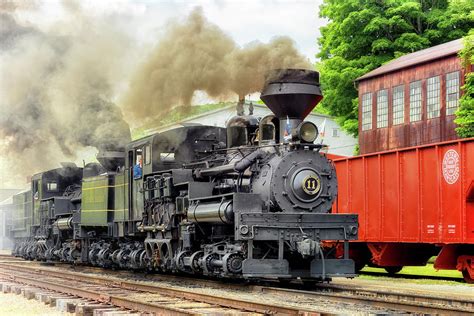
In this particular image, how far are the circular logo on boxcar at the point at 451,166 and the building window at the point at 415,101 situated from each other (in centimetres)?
1196

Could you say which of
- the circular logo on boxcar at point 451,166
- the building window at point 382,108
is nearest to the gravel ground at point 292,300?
the circular logo on boxcar at point 451,166

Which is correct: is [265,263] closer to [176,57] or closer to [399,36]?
[176,57]

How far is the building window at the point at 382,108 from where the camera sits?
31.6 m

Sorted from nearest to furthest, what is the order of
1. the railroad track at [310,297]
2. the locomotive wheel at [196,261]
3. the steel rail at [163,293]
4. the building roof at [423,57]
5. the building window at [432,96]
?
the steel rail at [163,293] < the railroad track at [310,297] < the locomotive wheel at [196,261] < the building roof at [423,57] < the building window at [432,96]

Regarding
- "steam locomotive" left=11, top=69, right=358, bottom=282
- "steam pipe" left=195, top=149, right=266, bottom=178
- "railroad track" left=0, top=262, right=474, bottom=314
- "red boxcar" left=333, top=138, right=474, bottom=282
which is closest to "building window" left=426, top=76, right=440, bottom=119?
"red boxcar" left=333, top=138, right=474, bottom=282

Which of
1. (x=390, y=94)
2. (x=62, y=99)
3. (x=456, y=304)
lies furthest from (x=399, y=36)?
(x=456, y=304)

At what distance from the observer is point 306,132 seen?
15305 mm

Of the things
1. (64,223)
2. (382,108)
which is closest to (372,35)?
(382,108)

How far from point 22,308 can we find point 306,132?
6391 millimetres

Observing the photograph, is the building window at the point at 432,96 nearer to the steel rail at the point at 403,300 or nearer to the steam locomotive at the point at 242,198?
the steam locomotive at the point at 242,198

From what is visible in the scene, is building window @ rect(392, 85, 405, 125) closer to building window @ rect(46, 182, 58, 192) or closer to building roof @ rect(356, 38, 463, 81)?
building roof @ rect(356, 38, 463, 81)

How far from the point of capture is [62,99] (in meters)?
26.0

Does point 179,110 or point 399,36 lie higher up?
point 399,36

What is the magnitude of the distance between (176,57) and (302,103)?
4.55m
